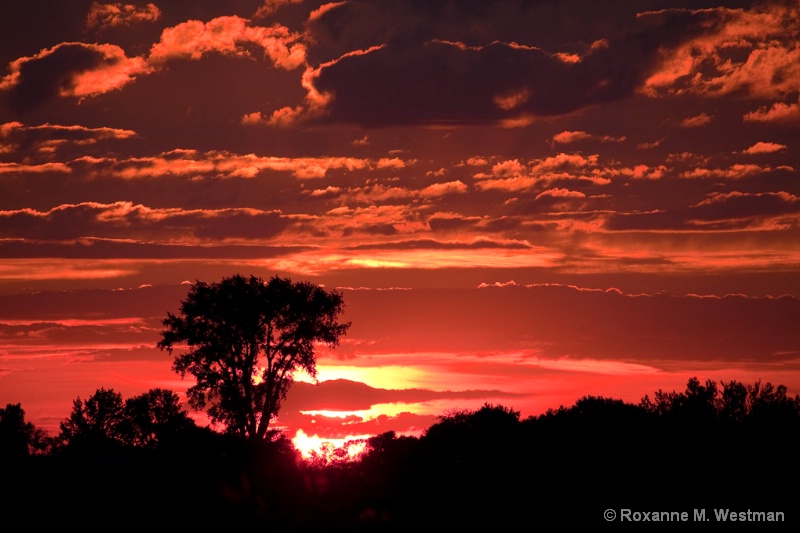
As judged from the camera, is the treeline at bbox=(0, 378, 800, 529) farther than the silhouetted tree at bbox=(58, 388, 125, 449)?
No

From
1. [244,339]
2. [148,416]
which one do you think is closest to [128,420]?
[148,416]

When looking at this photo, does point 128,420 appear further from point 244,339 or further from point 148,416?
point 244,339

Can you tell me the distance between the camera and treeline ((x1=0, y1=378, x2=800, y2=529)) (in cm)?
8512

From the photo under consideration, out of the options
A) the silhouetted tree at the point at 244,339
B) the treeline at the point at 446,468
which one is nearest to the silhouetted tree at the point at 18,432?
the treeline at the point at 446,468

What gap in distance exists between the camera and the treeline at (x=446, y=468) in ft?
279

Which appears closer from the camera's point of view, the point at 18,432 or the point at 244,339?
the point at 244,339

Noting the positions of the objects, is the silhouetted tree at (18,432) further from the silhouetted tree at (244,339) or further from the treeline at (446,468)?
the silhouetted tree at (244,339)

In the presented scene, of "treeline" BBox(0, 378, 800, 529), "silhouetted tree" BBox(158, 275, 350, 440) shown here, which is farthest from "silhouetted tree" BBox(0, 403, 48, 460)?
"silhouetted tree" BBox(158, 275, 350, 440)

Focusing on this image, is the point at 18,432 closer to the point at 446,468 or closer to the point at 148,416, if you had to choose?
the point at 148,416

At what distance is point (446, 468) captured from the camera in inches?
5113

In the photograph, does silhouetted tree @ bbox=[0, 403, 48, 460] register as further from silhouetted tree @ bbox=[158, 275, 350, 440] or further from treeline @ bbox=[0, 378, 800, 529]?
silhouetted tree @ bbox=[158, 275, 350, 440]

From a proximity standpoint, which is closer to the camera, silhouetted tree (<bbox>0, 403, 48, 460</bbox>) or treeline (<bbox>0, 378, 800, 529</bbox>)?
treeline (<bbox>0, 378, 800, 529</bbox>)

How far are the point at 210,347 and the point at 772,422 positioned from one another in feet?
205

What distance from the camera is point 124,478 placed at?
93.8 metres
